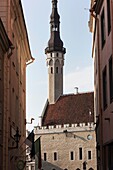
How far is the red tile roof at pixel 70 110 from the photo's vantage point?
73.6 metres

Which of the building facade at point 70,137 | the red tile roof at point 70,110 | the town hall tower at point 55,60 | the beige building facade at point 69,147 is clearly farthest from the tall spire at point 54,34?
the beige building facade at point 69,147

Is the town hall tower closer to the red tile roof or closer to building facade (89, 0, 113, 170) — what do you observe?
the red tile roof

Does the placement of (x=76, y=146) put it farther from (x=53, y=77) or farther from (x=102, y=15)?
(x=102, y=15)

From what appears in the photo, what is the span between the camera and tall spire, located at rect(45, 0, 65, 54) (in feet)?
291

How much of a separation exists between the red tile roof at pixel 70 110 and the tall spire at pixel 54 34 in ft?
42.8

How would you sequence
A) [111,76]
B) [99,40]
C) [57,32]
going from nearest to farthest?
[111,76] → [99,40] → [57,32]

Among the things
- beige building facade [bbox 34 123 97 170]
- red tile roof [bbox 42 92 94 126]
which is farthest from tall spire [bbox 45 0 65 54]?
beige building facade [bbox 34 123 97 170]

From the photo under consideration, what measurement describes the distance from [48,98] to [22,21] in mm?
60796

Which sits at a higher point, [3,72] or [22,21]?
[22,21]

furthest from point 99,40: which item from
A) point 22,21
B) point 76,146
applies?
point 76,146

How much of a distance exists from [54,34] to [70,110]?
20.8 m

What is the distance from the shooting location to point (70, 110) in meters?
75.4

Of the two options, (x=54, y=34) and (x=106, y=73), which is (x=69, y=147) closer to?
(x=54, y=34)

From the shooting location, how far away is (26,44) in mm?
28547
